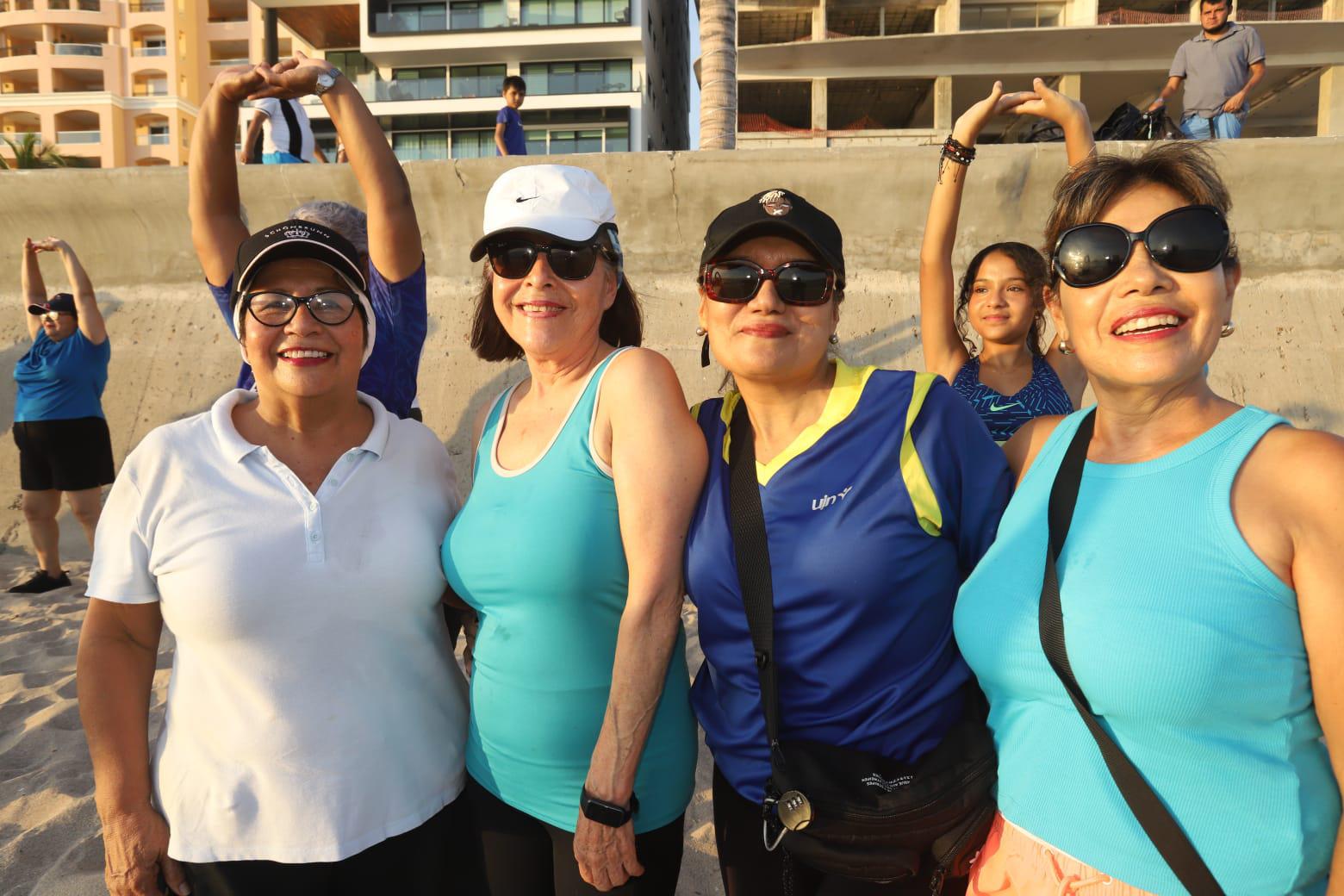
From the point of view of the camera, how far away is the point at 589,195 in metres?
2.00

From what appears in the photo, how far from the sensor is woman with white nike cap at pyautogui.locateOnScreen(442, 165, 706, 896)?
66.7 inches

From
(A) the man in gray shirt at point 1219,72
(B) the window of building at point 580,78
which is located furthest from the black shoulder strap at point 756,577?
(B) the window of building at point 580,78

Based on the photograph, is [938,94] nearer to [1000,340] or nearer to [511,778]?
[1000,340]

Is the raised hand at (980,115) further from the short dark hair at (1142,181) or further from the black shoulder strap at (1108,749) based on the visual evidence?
the black shoulder strap at (1108,749)

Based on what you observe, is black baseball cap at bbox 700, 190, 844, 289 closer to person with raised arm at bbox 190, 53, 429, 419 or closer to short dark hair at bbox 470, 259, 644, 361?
short dark hair at bbox 470, 259, 644, 361

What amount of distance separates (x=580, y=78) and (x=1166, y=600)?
1791 inches

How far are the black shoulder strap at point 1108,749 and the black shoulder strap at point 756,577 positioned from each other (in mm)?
538

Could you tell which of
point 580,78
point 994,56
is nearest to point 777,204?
point 994,56

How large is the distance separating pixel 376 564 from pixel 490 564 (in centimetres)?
26

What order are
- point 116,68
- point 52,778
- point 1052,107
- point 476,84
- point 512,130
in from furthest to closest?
point 116,68 → point 476,84 → point 512,130 → point 52,778 → point 1052,107

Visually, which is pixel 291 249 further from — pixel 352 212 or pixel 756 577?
pixel 756 577

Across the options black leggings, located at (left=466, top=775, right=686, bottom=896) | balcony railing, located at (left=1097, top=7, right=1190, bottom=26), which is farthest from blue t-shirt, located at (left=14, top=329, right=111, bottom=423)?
balcony railing, located at (left=1097, top=7, right=1190, bottom=26)

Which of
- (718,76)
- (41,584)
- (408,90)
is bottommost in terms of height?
(41,584)

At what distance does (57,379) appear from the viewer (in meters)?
5.71
